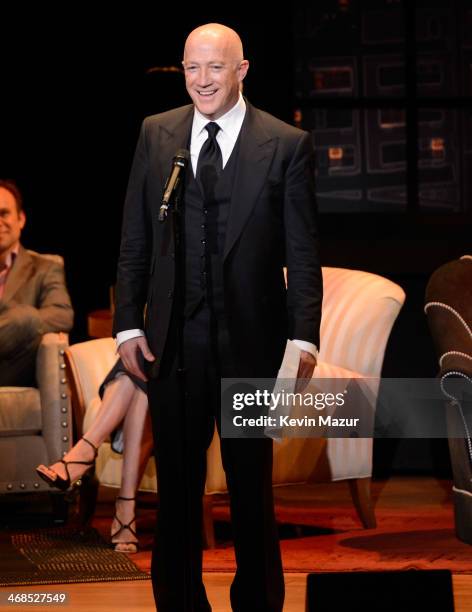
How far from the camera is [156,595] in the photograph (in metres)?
2.99

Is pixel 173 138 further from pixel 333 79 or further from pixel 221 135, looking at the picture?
pixel 333 79

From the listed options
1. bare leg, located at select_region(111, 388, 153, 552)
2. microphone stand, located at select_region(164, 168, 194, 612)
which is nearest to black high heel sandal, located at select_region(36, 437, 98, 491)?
bare leg, located at select_region(111, 388, 153, 552)

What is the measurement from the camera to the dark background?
5.80m

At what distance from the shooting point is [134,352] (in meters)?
2.96

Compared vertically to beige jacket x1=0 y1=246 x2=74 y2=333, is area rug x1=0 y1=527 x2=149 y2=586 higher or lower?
lower

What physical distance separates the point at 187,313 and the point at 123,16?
3.31 m

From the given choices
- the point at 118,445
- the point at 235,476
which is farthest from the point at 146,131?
the point at 118,445

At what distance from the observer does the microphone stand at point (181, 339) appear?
106 inches

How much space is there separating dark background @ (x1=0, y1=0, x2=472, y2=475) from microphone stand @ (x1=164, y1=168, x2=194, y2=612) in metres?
3.00

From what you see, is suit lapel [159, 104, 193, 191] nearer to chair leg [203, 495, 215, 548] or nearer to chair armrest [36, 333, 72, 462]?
chair leg [203, 495, 215, 548]

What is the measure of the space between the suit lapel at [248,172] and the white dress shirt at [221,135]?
2cm

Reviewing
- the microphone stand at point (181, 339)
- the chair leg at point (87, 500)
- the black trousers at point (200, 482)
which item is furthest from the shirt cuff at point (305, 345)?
the chair leg at point (87, 500)

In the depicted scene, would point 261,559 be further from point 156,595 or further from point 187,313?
point 187,313

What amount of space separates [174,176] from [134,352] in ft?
1.55
